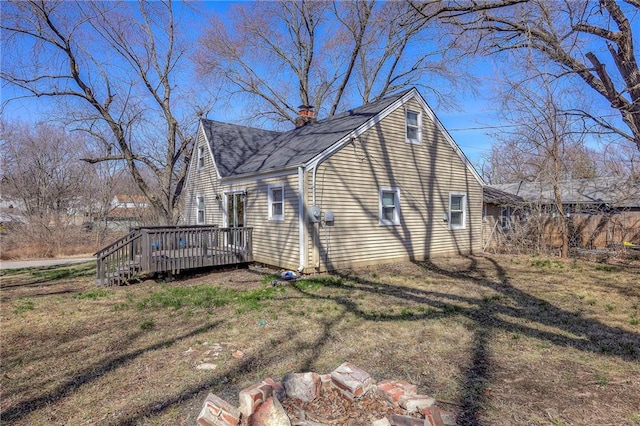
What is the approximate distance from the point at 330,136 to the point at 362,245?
3374 mm

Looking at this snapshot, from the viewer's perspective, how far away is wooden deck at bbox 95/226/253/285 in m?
8.85

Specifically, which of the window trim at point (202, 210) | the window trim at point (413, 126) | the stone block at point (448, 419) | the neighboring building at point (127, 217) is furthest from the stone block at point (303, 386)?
the neighboring building at point (127, 217)

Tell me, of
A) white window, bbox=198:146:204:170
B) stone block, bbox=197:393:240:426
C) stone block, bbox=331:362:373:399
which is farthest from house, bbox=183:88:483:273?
stone block, bbox=197:393:240:426

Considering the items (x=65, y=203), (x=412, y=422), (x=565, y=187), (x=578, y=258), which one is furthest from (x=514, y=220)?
(x=65, y=203)

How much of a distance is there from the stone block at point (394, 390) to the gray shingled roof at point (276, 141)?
270 inches

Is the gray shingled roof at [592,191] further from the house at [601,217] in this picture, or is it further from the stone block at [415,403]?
the stone block at [415,403]

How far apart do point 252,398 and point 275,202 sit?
792cm

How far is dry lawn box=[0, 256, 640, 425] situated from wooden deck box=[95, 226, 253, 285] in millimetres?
784

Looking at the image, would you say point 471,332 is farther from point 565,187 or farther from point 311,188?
point 565,187

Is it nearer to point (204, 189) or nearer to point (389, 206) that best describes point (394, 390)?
point (389, 206)

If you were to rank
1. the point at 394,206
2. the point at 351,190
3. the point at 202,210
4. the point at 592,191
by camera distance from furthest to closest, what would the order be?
the point at 592,191 → the point at 202,210 → the point at 394,206 → the point at 351,190

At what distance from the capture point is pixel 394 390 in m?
2.95

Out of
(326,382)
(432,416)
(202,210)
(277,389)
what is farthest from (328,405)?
(202,210)

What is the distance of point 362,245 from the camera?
1043 cm
